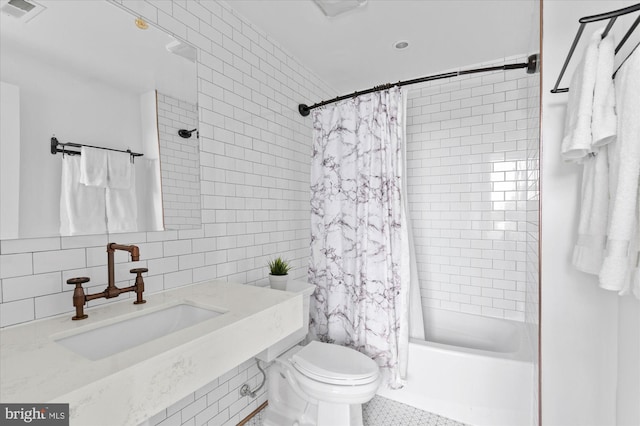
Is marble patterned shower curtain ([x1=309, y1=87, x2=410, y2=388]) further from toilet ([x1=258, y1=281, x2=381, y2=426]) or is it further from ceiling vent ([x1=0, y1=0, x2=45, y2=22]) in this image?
ceiling vent ([x1=0, y1=0, x2=45, y2=22])

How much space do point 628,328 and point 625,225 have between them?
41 cm

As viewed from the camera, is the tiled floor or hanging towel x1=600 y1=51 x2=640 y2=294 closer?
hanging towel x1=600 y1=51 x2=640 y2=294

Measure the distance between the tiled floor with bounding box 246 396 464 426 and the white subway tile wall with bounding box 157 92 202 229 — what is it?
142 centimetres

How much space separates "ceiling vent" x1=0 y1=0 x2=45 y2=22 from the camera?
3.51 ft

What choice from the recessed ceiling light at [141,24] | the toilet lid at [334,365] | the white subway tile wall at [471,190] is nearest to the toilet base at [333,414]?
the toilet lid at [334,365]

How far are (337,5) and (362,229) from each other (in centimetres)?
144

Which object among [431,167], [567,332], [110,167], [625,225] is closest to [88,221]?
[110,167]

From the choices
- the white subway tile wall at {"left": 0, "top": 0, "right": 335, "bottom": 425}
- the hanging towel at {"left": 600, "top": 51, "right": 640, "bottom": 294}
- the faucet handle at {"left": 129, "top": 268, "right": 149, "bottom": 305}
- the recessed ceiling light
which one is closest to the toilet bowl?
the white subway tile wall at {"left": 0, "top": 0, "right": 335, "bottom": 425}

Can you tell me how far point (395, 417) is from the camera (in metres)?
2.07

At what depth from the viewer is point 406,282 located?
2.08 m

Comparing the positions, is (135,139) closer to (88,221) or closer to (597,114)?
(88,221)

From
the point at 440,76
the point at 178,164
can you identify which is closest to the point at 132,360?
the point at 178,164

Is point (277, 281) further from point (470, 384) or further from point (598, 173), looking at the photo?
point (598, 173)

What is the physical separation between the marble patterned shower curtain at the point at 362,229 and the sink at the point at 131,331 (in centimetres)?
116
